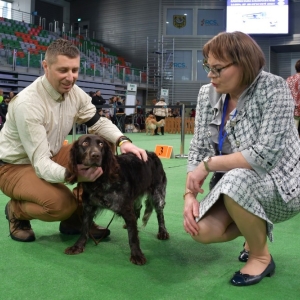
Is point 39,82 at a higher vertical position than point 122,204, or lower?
higher

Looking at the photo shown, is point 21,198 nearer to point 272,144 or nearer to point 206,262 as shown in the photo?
point 206,262

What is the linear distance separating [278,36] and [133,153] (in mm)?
20781

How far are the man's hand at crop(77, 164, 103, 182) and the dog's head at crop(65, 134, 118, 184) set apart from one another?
22 millimetres

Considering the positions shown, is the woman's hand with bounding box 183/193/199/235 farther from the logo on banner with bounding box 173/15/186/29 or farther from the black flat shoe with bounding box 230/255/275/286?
the logo on banner with bounding box 173/15/186/29

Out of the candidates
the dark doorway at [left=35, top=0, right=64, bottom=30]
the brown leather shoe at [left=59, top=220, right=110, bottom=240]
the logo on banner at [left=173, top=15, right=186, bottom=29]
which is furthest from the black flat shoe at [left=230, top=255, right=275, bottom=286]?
the dark doorway at [left=35, top=0, right=64, bottom=30]

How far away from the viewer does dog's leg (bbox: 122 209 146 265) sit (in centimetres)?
231

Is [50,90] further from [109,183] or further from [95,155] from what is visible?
[109,183]

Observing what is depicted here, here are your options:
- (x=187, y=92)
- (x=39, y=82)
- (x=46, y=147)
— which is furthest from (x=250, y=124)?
(x=187, y=92)

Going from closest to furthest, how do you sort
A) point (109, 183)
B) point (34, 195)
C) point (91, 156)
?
point (91, 156), point (109, 183), point (34, 195)

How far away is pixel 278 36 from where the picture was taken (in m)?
21.6

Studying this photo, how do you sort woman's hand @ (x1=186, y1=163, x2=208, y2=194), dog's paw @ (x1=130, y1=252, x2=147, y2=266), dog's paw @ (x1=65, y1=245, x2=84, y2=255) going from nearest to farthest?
1. woman's hand @ (x1=186, y1=163, x2=208, y2=194)
2. dog's paw @ (x1=130, y1=252, x2=147, y2=266)
3. dog's paw @ (x1=65, y1=245, x2=84, y2=255)

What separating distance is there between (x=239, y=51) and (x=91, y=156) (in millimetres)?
985

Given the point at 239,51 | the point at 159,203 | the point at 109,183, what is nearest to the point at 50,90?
the point at 109,183

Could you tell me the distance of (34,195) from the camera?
257cm
